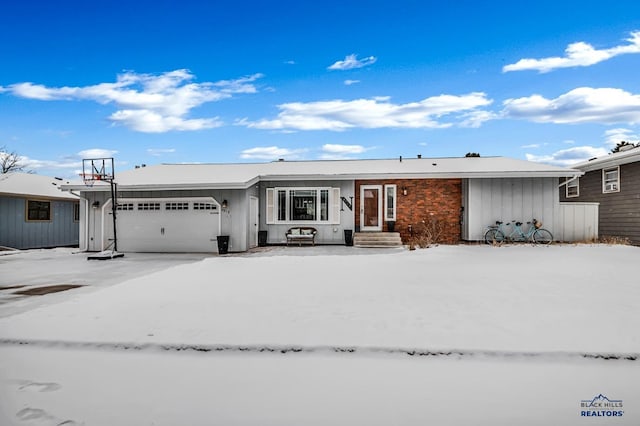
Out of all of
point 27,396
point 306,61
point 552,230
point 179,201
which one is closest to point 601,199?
point 552,230

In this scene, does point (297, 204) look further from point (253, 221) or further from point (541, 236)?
point (541, 236)

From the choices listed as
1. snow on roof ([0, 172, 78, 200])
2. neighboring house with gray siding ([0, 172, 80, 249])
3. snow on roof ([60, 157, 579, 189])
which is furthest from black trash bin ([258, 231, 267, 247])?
neighboring house with gray siding ([0, 172, 80, 249])

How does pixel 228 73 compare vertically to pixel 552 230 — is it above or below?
above

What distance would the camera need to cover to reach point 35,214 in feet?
56.9

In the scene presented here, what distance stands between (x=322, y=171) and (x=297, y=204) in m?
1.81

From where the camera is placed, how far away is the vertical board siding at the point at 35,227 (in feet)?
52.7

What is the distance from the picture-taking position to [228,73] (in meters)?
17.5

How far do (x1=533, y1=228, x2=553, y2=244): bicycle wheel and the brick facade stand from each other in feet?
8.97

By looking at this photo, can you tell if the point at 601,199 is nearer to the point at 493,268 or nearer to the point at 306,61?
the point at 493,268

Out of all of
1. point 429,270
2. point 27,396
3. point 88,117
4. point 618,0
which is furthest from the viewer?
point 88,117

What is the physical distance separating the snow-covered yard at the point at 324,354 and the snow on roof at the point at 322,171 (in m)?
7.18

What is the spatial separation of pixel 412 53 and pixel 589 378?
54.5 ft

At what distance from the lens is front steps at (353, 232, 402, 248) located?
14.2m

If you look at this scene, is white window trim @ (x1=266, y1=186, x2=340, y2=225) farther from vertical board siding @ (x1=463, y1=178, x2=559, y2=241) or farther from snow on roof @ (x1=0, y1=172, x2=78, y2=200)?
snow on roof @ (x1=0, y1=172, x2=78, y2=200)
